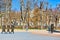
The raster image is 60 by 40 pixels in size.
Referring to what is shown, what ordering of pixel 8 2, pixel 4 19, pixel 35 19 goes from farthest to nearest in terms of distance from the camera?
pixel 35 19 → pixel 4 19 → pixel 8 2

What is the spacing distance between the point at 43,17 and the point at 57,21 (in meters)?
8.53

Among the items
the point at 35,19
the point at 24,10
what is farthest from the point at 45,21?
the point at 24,10

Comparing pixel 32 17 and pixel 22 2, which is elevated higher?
pixel 22 2

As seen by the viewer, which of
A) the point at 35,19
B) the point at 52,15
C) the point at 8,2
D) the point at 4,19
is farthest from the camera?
the point at 52,15

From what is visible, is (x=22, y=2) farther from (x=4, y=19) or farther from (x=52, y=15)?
(x=52, y=15)

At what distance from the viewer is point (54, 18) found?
57.2 m

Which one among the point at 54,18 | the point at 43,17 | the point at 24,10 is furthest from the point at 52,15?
the point at 24,10

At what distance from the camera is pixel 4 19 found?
49.2 metres

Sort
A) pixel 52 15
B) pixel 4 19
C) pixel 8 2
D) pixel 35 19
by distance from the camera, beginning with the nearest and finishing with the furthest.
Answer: pixel 8 2, pixel 4 19, pixel 35 19, pixel 52 15

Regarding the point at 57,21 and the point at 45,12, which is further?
the point at 57,21

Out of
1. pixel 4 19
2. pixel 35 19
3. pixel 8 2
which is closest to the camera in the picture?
pixel 8 2

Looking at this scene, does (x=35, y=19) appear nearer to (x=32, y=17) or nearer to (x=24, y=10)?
(x=32, y=17)

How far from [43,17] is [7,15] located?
348 inches

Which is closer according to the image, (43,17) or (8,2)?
(8,2)
